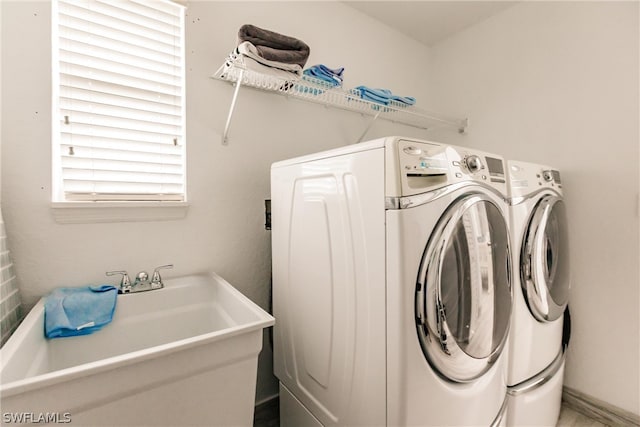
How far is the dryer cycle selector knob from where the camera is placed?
1.10m

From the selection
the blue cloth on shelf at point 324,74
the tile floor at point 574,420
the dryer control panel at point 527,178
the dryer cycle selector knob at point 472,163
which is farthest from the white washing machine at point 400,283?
the tile floor at point 574,420

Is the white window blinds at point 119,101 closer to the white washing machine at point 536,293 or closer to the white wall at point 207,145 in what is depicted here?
the white wall at point 207,145

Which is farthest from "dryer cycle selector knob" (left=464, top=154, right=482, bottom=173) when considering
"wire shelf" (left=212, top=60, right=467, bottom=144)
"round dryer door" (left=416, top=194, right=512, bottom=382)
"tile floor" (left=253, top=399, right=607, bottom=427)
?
"tile floor" (left=253, top=399, right=607, bottom=427)

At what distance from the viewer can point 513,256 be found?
1.35 metres

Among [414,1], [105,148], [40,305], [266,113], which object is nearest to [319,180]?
[266,113]

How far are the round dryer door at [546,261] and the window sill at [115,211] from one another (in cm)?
165

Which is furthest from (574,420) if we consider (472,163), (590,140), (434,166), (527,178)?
(434,166)

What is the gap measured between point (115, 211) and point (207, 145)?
511mm

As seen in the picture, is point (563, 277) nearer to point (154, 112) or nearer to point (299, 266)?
point (299, 266)

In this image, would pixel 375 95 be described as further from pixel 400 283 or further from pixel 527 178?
pixel 400 283

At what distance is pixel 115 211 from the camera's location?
51.0 inches

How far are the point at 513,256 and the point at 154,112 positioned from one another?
1770mm

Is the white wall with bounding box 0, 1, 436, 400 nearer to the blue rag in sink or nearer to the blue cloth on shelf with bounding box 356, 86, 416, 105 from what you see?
the blue rag in sink

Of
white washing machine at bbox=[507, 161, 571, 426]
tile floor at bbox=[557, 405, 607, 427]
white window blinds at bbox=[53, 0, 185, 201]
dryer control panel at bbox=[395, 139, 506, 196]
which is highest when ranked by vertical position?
white window blinds at bbox=[53, 0, 185, 201]
